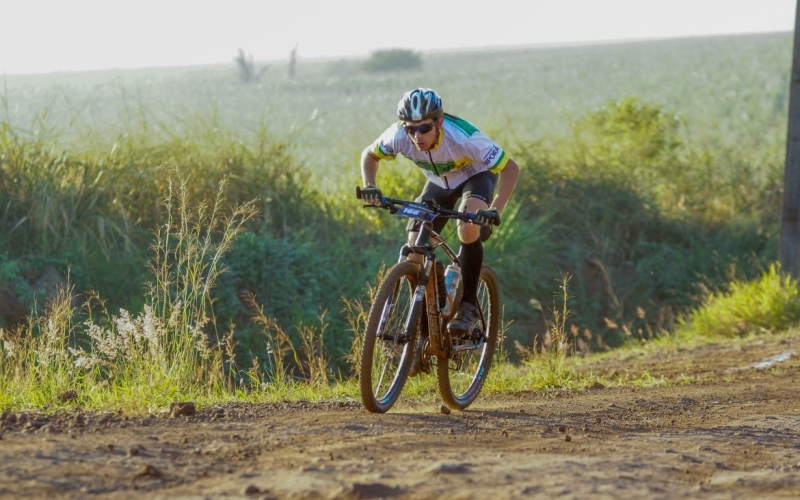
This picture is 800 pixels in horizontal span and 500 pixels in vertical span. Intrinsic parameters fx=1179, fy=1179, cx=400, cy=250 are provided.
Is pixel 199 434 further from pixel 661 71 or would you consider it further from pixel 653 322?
pixel 661 71

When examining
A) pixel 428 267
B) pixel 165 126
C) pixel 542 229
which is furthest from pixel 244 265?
pixel 428 267

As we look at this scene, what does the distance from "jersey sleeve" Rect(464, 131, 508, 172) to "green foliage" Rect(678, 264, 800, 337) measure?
262 inches

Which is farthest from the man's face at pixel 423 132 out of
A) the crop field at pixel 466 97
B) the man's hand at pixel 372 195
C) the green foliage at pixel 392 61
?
the green foliage at pixel 392 61

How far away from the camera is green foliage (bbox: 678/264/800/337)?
13008mm

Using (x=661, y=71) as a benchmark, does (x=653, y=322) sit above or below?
below

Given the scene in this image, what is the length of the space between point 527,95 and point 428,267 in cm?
4633

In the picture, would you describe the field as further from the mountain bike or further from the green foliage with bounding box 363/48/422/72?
the green foliage with bounding box 363/48/422/72

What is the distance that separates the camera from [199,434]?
5750mm

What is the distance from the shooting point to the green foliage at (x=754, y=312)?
512 inches

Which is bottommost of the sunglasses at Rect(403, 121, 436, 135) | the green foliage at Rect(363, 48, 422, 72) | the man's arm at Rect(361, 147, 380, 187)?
the man's arm at Rect(361, 147, 380, 187)

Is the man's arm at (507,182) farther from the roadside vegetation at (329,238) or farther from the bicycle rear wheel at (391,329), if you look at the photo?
the roadside vegetation at (329,238)

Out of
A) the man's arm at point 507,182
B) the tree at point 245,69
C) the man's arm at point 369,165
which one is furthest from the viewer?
the tree at point 245,69

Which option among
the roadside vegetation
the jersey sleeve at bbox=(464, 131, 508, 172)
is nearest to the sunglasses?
the jersey sleeve at bbox=(464, 131, 508, 172)

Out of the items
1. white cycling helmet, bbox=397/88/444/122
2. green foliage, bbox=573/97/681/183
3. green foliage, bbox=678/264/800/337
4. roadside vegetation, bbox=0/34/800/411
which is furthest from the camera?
green foliage, bbox=573/97/681/183
